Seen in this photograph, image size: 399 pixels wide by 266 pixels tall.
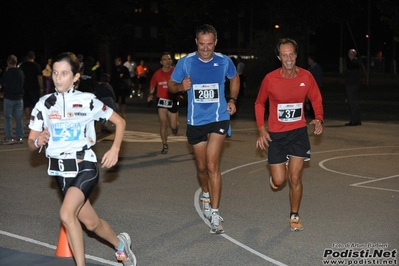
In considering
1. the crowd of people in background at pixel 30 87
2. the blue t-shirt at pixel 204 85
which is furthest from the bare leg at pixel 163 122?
the blue t-shirt at pixel 204 85

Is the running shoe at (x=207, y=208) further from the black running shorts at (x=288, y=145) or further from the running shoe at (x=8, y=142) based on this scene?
the running shoe at (x=8, y=142)

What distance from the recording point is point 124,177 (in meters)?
12.6

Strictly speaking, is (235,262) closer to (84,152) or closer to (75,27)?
(84,152)

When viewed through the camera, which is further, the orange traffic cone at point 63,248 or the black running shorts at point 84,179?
the orange traffic cone at point 63,248

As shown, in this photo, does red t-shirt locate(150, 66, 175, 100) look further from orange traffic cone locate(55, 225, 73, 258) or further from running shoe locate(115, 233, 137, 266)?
running shoe locate(115, 233, 137, 266)

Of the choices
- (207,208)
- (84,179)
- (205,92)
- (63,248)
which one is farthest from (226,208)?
(84,179)

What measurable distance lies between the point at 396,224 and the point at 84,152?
13.8ft

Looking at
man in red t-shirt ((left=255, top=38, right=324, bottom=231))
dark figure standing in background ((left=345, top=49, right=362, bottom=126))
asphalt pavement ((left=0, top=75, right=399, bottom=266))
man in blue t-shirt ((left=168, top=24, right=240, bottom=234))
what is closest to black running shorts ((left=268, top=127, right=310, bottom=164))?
man in red t-shirt ((left=255, top=38, right=324, bottom=231))

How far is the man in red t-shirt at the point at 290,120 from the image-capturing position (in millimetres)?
8695

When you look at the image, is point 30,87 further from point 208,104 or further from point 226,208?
point 208,104

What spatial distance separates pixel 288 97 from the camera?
8.71 m

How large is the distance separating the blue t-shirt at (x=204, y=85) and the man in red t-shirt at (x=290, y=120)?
1.61 feet

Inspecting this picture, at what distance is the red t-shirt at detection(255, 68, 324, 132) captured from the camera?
8703 mm

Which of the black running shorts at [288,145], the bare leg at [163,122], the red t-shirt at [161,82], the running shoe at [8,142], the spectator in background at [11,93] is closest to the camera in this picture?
the black running shorts at [288,145]
